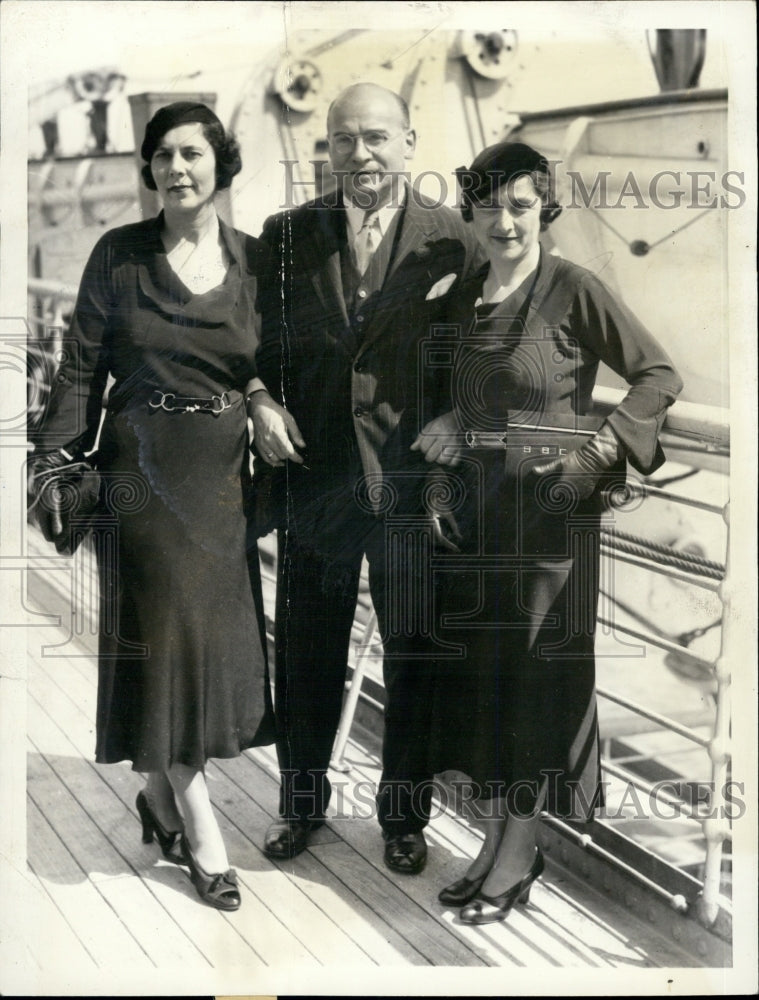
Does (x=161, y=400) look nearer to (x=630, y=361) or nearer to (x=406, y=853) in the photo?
(x=630, y=361)

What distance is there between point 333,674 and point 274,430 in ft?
1.97

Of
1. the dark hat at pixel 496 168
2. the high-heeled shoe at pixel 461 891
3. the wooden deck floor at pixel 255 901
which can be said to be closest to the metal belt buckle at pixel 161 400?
the wooden deck floor at pixel 255 901

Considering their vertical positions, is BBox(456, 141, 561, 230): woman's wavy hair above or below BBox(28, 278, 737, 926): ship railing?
above

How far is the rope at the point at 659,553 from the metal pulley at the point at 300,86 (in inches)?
47.8

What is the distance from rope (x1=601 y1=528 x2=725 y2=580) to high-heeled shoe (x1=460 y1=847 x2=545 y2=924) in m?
0.81

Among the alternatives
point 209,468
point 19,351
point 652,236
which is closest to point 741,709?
point 652,236

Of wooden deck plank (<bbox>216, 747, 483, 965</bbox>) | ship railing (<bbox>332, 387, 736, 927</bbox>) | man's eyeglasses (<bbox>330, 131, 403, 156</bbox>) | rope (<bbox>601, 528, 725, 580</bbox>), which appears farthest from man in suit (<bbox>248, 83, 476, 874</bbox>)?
rope (<bbox>601, 528, 725, 580</bbox>)

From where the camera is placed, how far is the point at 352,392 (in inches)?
107

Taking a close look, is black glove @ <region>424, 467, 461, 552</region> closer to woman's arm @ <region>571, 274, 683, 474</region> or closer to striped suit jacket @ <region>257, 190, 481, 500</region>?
striped suit jacket @ <region>257, 190, 481, 500</region>

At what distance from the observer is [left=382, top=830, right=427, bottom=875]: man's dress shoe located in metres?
2.83

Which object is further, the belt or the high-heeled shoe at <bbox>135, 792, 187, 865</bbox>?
the high-heeled shoe at <bbox>135, 792, 187, 865</bbox>

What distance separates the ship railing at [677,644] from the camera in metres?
2.76

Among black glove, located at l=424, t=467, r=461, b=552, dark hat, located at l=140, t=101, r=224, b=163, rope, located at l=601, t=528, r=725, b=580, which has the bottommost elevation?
rope, located at l=601, t=528, r=725, b=580

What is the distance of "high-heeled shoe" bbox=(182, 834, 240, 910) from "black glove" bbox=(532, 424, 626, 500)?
122cm
